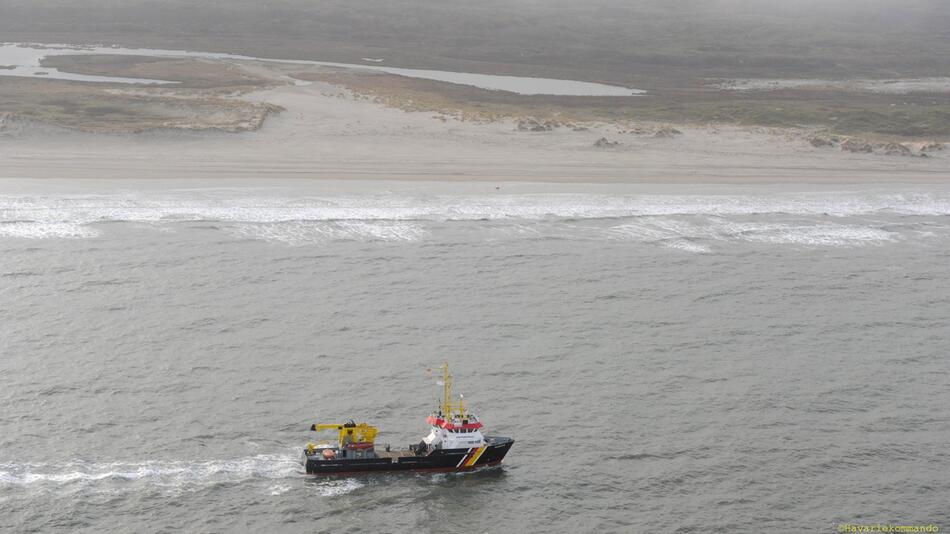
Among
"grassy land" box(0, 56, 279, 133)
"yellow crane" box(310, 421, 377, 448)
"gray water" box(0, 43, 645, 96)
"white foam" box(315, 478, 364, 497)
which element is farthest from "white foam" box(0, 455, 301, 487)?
"gray water" box(0, 43, 645, 96)

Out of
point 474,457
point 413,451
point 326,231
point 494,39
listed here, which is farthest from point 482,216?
point 494,39

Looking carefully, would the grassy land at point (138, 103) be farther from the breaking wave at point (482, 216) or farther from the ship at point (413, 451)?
the ship at point (413, 451)

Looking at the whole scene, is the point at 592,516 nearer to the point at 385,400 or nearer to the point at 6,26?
the point at 385,400

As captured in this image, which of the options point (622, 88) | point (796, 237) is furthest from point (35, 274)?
point (622, 88)

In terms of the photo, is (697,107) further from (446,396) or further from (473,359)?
(446,396)

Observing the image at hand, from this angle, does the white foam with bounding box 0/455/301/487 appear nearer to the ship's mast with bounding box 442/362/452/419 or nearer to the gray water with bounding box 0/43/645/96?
the ship's mast with bounding box 442/362/452/419

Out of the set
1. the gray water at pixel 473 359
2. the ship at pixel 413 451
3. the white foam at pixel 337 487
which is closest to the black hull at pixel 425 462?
the ship at pixel 413 451
